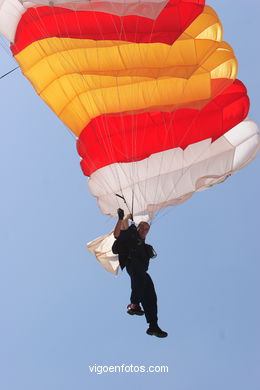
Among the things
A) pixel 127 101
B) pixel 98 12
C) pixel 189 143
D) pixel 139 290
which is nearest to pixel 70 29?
pixel 98 12

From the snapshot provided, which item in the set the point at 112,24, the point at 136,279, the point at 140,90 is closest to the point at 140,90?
the point at 140,90

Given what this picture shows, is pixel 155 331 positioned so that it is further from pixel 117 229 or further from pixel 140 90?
pixel 140 90

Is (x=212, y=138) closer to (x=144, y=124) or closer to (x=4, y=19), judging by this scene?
(x=144, y=124)

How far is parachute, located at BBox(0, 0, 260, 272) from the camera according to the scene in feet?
46.3

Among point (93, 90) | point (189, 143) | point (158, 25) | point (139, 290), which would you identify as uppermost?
point (158, 25)

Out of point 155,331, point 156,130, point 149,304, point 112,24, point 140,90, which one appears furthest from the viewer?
point 156,130

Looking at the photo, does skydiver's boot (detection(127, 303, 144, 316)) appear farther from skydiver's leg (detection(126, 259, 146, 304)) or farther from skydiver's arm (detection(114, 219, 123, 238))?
skydiver's arm (detection(114, 219, 123, 238))

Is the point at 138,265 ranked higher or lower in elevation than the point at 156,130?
lower

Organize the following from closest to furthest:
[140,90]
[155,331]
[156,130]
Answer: [155,331]
[140,90]
[156,130]

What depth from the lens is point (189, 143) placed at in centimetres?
1547

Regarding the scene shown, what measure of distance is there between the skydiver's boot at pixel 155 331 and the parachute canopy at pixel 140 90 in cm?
182

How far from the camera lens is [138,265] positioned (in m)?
13.2

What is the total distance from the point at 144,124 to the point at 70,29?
209 centimetres

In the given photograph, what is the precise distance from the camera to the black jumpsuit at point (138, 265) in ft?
43.1
